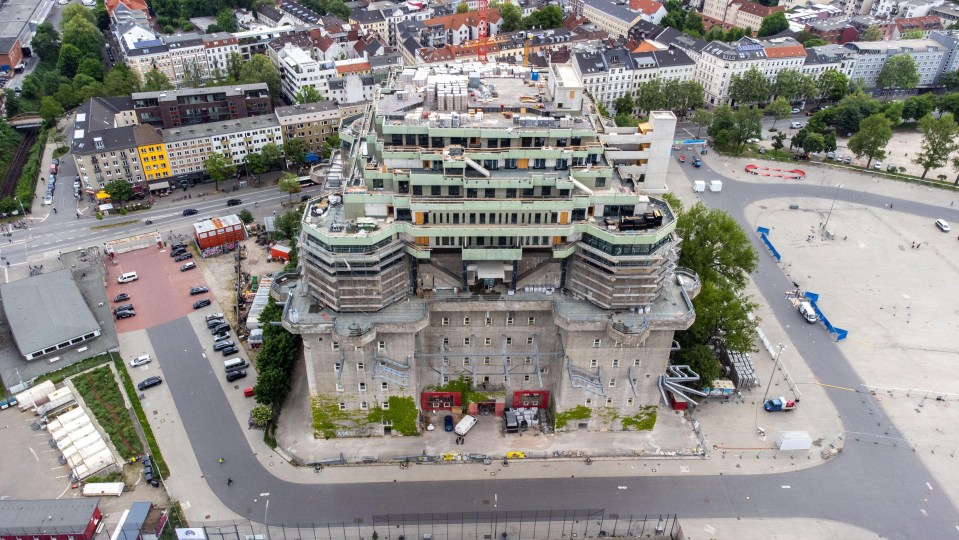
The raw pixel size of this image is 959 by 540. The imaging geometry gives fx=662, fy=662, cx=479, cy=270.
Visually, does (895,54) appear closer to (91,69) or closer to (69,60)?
(91,69)

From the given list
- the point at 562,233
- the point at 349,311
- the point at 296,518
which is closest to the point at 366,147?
the point at 349,311

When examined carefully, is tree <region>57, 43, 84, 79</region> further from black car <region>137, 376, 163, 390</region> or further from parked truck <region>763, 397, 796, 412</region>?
parked truck <region>763, 397, 796, 412</region>

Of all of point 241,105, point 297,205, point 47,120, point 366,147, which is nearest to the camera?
point 366,147

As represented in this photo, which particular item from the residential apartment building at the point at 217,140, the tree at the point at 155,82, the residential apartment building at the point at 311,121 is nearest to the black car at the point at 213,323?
the residential apartment building at the point at 217,140

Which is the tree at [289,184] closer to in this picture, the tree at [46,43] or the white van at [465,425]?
the white van at [465,425]

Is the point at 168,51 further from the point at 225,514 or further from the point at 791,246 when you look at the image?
the point at 791,246

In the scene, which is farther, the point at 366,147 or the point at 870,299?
the point at 870,299

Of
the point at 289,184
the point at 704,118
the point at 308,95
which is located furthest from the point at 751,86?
the point at 289,184
